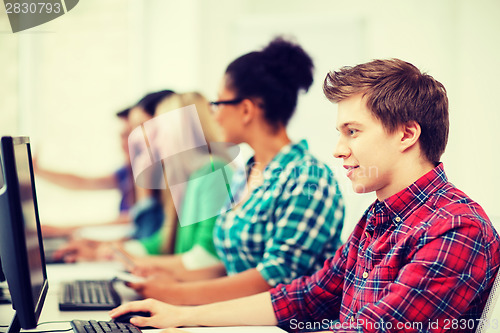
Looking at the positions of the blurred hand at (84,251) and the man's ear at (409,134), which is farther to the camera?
the blurred hand at (84,251)

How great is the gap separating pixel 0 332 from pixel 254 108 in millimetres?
910

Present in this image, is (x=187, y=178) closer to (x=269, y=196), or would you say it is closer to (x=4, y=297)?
(x=269, y=196)

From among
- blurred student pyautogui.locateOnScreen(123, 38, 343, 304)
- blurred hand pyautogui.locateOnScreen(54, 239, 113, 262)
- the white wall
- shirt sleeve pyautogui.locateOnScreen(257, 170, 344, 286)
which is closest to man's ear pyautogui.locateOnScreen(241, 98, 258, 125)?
blurred student pyautogui.locateOnScreen(123, 38, 343, 304)

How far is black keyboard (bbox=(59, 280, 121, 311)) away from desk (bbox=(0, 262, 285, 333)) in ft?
0.07

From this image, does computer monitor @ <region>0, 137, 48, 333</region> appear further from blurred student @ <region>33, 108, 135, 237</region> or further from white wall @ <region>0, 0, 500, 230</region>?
white wall @ <region>0, 0, 500, 230</region>

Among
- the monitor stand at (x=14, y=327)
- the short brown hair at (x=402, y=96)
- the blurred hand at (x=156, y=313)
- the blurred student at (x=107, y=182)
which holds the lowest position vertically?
the blurred student at (x=107, y=182)

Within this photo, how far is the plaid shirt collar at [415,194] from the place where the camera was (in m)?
0.99

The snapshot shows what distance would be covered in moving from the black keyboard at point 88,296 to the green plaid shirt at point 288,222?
37cm

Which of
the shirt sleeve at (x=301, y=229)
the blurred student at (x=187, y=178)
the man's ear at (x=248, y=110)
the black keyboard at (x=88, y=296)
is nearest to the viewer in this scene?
the black keyboard at (x=88, y=296)

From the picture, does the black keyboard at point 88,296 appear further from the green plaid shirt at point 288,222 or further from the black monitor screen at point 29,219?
the green plaid shirt at point 288,222

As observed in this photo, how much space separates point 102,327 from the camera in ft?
3.58

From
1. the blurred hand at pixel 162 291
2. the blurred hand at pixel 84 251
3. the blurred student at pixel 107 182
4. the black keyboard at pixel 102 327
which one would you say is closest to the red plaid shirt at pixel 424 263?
the black keyboard at pixel 102 327

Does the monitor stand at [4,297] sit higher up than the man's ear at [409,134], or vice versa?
the man's ear at [409,134]

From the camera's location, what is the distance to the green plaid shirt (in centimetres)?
144
